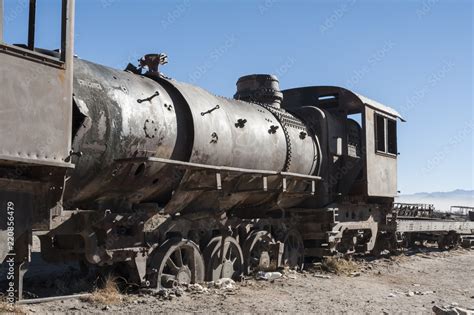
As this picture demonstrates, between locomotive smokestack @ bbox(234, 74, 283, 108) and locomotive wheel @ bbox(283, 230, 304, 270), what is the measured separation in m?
2.72

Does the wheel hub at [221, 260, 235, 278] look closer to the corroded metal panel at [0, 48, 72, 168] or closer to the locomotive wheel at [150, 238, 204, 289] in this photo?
the locomotive wheel at [150, 238, 204, 289]

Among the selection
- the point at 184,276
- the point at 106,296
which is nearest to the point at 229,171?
the point at 184,276

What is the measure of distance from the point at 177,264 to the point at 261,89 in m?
4.76

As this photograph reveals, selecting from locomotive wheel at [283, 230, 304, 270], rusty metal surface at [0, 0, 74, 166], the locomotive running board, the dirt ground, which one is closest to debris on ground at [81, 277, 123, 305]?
the dirt ground

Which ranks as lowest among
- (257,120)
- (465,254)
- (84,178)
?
(465,254)

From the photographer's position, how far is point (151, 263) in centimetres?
706

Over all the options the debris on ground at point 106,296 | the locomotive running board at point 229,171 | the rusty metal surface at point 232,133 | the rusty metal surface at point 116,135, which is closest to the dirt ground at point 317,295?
the debris on ground at point 106,296

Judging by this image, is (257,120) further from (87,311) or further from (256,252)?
(87,311)

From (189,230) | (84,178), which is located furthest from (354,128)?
(84,178)

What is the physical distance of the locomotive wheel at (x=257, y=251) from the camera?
8.83 m

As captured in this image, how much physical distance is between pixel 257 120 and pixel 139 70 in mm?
2290

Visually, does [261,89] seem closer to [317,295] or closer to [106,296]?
[317,295]

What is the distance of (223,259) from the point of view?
8.22 meters

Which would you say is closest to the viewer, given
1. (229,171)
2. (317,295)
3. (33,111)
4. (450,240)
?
(33,111)
